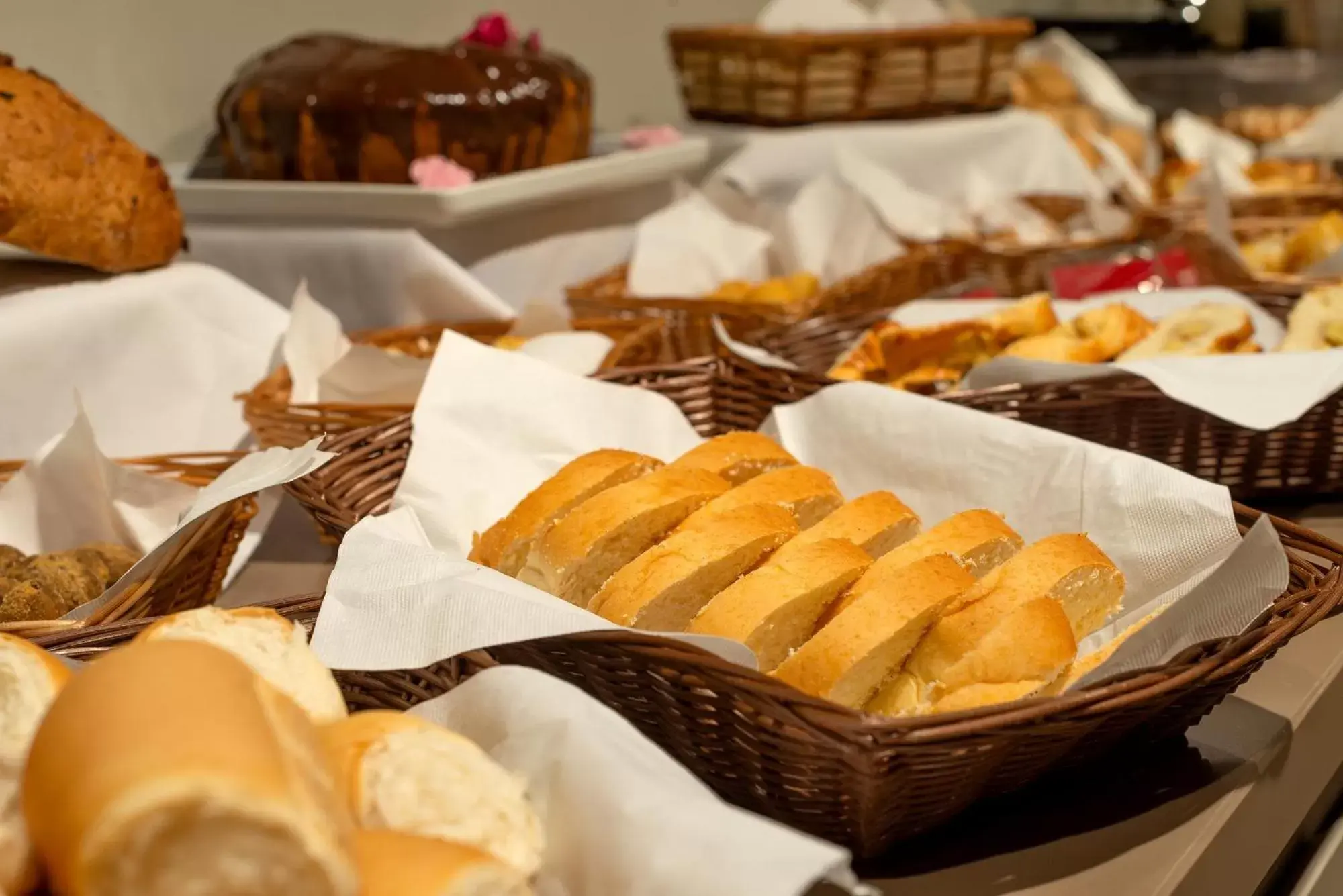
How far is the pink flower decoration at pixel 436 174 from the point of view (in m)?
1.62

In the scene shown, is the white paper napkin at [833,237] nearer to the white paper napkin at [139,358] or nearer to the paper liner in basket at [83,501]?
the white paper napkin at [139,358]

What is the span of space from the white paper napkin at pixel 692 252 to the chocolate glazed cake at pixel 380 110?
26 centimetres

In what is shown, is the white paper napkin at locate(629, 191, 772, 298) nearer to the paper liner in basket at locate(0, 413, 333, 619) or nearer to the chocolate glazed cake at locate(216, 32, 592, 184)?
the chocolate glazed cake at locate(216, 32, 592, 184)

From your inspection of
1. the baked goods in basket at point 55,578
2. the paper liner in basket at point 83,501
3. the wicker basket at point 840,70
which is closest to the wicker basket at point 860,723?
the baked goods in basket at point 55,578

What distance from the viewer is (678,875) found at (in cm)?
52

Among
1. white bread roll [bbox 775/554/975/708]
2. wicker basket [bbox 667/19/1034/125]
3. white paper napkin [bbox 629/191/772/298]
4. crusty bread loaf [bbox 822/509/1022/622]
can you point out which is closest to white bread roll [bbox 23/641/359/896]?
white bread roll [bbox 775/554/975/708]

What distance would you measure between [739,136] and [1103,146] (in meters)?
0.93

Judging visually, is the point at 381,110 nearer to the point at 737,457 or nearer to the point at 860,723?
the point at 737,457

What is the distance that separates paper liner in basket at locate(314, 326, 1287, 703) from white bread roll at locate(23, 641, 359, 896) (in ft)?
0.78

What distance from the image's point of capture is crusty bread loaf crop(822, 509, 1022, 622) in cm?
85

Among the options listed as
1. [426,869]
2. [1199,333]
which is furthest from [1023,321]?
[426,869]

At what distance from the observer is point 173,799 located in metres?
0.42

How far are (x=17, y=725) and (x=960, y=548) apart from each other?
0.61 m

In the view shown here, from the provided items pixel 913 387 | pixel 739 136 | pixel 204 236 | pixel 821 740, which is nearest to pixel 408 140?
pixel 204 236
